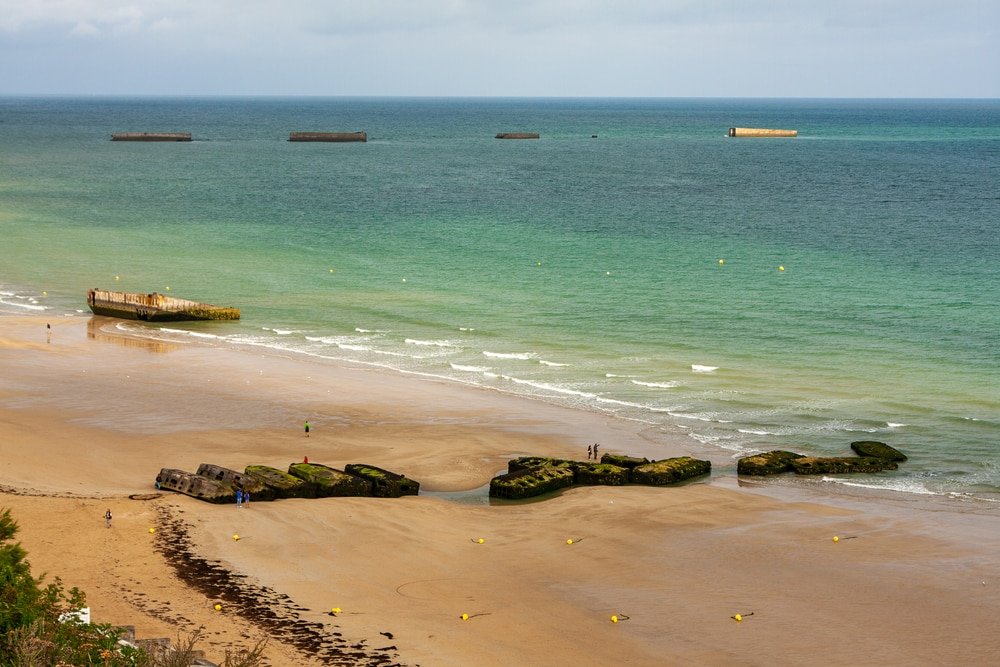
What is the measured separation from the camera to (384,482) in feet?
126

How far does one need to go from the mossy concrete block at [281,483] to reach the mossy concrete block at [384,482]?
195 cm

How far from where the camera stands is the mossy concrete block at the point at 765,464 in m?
41.3

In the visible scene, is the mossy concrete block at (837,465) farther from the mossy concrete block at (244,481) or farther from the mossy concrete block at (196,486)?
the mossy concrete block at (196,486)

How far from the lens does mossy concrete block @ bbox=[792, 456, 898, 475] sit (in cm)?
4166

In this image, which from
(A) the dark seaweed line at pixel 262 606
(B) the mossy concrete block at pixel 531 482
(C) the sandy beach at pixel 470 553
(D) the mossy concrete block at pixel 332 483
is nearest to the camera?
(A) the dark seaweed line at pixel 262 606

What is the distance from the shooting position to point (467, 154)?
193375 mm

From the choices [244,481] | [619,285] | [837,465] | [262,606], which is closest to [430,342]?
[619,285]

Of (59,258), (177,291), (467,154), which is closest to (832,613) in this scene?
(177,291)

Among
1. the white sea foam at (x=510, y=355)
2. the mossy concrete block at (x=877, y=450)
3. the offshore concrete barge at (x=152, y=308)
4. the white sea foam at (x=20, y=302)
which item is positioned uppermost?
the offshore concrete barge at (x=152, y=308)

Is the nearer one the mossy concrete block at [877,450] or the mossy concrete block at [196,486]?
the mossy concrete block at [196,486]

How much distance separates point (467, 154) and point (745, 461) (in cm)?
15642

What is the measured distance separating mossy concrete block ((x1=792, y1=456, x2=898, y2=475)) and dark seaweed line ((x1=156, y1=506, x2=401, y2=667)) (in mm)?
20588

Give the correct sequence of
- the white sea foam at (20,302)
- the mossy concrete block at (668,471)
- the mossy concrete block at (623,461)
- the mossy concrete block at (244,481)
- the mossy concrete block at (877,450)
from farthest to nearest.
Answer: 1. the white sea foam at (20,302)
2. the mossy concrete block at (877,450)
3. the mossy concrete block at (623,461)
4. the mossy concrete block at (668,471)
5. the mossy concrete block at (244,481)

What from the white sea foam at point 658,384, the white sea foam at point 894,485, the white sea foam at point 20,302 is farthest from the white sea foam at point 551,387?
the white sea foam at point 20,302
